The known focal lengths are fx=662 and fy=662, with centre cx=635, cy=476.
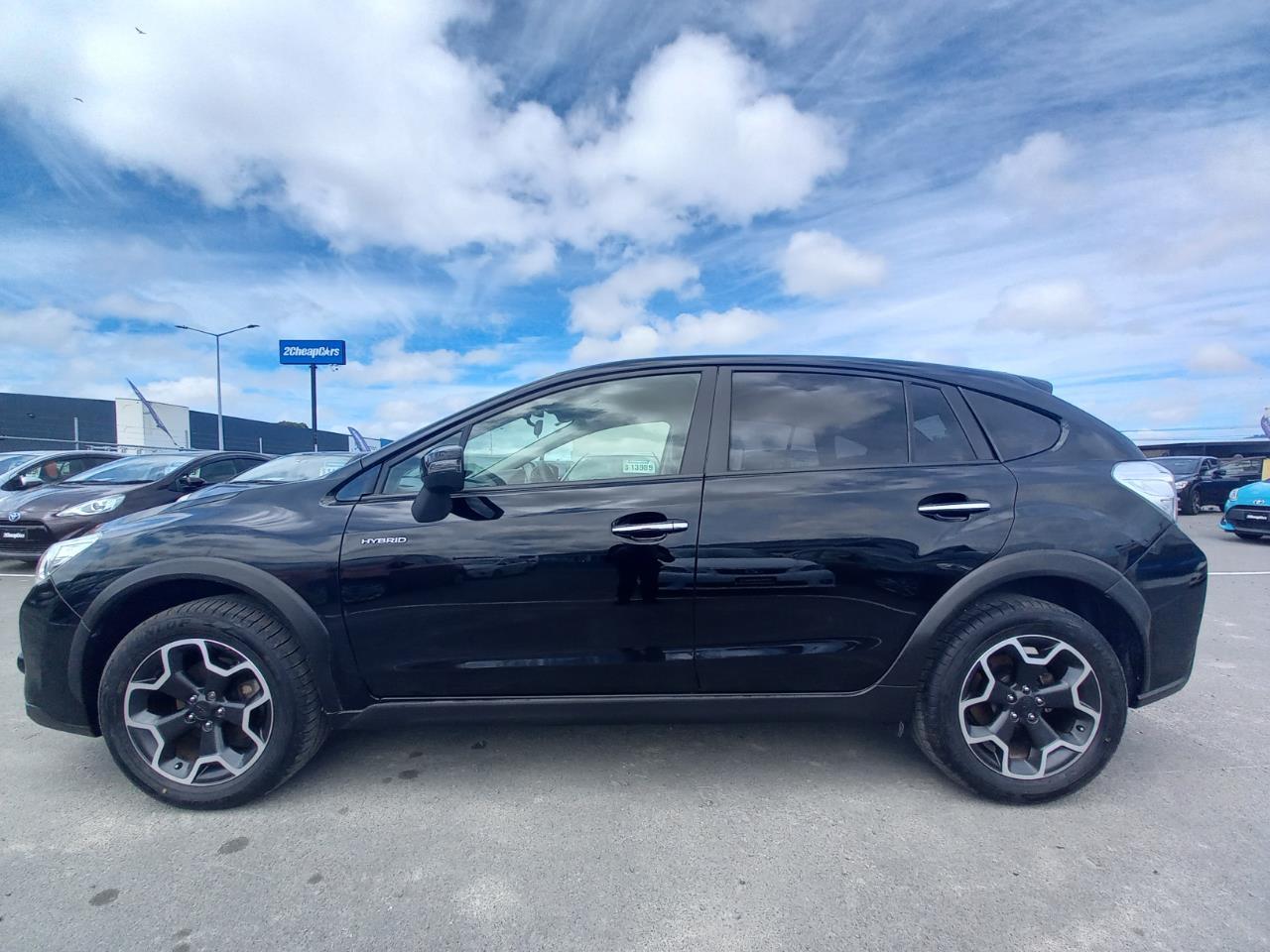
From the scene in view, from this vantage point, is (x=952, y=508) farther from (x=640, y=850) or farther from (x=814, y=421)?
(x=640, y=850)

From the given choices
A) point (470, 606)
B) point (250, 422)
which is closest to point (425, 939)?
point (470, 606)

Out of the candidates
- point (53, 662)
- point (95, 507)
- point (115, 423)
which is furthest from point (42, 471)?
point (115, 423)

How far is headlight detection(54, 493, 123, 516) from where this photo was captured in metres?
7.23

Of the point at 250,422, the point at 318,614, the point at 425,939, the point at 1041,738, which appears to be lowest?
the point at 425,939

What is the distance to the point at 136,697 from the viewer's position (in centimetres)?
252

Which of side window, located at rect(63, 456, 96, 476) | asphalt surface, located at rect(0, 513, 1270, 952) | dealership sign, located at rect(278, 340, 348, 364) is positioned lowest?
asphalt surface, located at rect(0, 513, 1270, 952)

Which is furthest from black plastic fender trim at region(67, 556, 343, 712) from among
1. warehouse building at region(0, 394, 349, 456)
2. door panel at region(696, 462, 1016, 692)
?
warehouse building at region(0, 394, 349, 456)

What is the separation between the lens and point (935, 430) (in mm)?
2781

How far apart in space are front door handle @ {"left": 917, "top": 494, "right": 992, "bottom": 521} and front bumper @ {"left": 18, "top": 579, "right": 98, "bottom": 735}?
3.30 m

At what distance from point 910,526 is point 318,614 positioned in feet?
7.51

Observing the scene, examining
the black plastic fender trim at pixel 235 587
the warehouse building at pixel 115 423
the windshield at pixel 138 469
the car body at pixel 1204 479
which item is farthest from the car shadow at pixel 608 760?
the warehouse building at pixel 115 423

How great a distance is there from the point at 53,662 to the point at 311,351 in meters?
27.8

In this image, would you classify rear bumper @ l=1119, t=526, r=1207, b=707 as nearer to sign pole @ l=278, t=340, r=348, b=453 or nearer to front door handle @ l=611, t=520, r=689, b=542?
front door handle @ l=611, t=520, r=689, b=542

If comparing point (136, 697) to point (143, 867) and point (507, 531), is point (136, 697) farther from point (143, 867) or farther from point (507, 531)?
point (507, 531)
